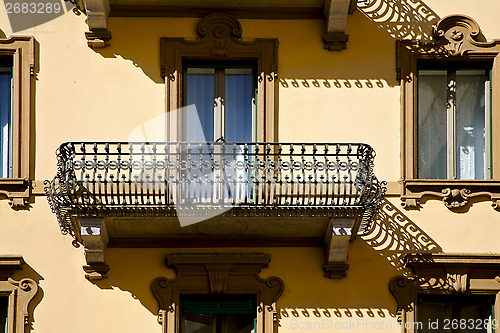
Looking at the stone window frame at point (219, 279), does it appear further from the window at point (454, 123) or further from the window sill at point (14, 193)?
the window at point (454, 123)

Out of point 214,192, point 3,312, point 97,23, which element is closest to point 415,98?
point 214,192

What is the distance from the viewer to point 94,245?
1449cm

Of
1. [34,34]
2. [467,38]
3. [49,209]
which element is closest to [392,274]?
[467,38]

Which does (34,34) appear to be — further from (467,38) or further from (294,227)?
(467,38)

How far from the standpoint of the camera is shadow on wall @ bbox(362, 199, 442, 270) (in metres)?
15.0

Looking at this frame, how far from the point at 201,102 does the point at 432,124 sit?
320cm

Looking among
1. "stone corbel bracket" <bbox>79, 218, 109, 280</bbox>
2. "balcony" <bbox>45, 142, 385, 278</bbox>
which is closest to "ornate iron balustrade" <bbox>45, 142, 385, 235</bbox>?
"balcony" <bbox>45, 142, 385, 278</bbox>

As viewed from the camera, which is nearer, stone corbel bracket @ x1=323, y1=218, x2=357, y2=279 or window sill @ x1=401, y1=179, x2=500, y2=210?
stone corbel bracket @ x1=323, y1=218, x2=357, y2=279

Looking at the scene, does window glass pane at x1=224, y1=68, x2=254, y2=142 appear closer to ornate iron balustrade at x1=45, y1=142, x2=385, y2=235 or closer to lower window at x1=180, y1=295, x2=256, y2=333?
ornate iron balustrade at x1=45, y1=142, x2=385, y2=235

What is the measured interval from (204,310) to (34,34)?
447cm

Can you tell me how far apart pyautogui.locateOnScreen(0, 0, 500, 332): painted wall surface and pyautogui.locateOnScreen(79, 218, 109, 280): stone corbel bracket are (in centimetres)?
13

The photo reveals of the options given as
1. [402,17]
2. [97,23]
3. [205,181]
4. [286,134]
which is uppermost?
[402,17]

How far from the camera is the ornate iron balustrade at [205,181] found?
46.5 feet

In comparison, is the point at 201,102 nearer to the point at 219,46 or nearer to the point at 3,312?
the point at 219,46
